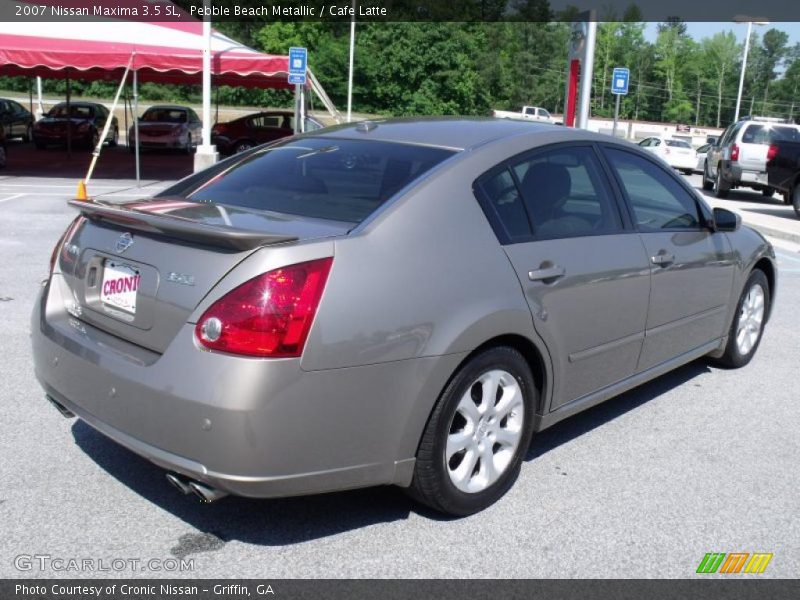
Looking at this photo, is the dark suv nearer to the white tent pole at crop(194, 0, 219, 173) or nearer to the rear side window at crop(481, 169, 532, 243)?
the white tent pole at crop(194, 0, 219, 173)

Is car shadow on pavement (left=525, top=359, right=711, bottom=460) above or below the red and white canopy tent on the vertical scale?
below

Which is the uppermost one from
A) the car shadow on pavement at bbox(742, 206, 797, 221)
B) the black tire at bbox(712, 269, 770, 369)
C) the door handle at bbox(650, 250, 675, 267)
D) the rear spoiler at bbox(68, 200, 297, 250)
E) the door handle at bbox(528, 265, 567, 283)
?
the rear spoiler at bbox(68, 200, 297, 250)

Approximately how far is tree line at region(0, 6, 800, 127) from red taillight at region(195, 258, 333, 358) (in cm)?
3190

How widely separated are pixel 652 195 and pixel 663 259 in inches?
18.9

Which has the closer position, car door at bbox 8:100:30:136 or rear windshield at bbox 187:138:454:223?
rear windshield at bbox 187:138:454:223

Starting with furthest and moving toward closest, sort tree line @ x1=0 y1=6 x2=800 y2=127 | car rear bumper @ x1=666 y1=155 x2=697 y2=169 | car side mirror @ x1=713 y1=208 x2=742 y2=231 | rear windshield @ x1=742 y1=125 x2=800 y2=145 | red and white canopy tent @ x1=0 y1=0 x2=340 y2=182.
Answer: tree line @ x1=0 y1=6 x2=800 y2=127 < car rear bumper @ x1=666 y1=155 x2=697 y2=169 < rear windshield @ x1=742 y1=125 x2=800 y2=145 < red and white canopy tent @ x1=0 y1=0 x2=340 y2=182 < car side mirror @ x1=713 y1=208 x2=742 y2=231

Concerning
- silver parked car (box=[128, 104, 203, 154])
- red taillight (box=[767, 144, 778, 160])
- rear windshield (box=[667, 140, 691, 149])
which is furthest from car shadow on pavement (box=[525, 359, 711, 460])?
rear windshield (box=[667, 140, 691, 149])

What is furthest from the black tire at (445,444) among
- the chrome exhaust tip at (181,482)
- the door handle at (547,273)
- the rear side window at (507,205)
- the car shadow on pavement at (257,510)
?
the chrome exhaust tip at (181,482)

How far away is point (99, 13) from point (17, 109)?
13235 mm

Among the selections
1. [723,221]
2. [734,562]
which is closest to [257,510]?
[734,562]

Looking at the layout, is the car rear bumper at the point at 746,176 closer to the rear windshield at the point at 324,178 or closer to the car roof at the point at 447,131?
the car roof at the point at 447,131

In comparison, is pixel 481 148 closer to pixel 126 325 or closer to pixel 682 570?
pixel 126 325

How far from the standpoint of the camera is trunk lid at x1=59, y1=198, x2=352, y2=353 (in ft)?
9.64

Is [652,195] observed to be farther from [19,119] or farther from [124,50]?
[19,119]
